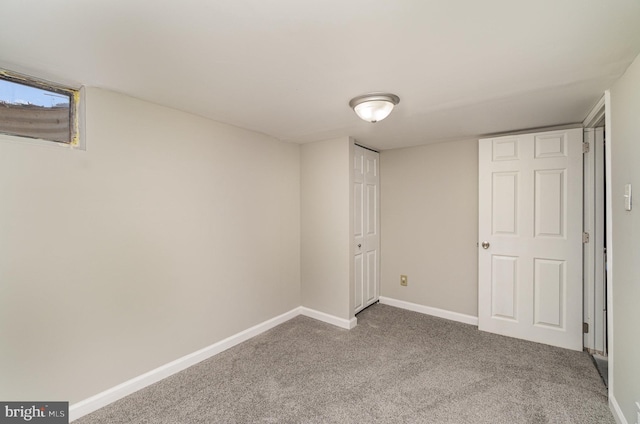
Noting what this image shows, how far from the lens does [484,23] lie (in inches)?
47.3

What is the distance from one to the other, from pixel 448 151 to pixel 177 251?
10.2 ft

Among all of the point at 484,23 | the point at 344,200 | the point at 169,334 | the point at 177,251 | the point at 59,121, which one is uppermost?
the point at 484,23

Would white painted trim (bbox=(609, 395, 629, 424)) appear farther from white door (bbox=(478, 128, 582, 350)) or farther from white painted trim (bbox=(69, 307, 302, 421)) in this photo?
white painted trim (bbox=(69, 307, 302, 421))

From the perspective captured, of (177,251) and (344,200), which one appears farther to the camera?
(344,200)

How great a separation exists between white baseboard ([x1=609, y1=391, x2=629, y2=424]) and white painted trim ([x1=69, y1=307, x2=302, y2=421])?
2768mm

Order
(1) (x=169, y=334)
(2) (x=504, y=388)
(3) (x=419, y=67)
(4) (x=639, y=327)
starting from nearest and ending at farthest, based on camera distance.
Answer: (4) (x=639, y=327) < (3) (x=419, y=67) < (2) (x=504, y=388) < (1) (x=169, y=334)

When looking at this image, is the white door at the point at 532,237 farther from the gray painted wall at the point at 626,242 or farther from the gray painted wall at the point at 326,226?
the gray painted wall at the point at 326,226

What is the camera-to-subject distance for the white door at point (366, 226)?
11.0 ft

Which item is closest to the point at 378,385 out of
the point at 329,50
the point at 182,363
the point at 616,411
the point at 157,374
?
the point at 616,411

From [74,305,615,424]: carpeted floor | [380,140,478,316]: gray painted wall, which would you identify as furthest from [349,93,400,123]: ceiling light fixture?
[74,305,615,424]: carpeted floor

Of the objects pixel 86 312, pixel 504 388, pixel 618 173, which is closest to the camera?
pixel 618 173

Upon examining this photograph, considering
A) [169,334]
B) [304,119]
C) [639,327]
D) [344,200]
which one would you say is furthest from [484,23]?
[169,334]

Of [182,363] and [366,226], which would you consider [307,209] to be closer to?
[366,226]

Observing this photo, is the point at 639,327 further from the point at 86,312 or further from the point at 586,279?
the point at 86,312
